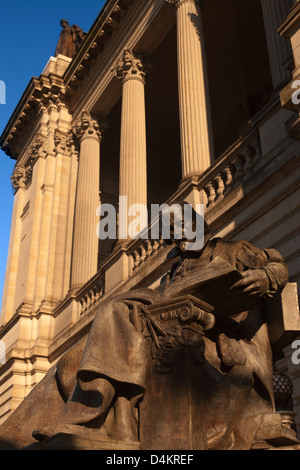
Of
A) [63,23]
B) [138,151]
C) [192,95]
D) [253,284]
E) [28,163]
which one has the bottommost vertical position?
[253,284]

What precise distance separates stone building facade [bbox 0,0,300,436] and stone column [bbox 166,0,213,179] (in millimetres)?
35

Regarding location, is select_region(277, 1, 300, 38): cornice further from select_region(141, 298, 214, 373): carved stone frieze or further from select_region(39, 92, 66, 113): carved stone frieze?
select_region(39, 92, 66, 113): carved stone frieze

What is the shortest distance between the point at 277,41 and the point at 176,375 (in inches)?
365

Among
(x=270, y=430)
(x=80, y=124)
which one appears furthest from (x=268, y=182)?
(x=80, y=124)

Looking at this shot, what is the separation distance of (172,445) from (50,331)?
15987 mm

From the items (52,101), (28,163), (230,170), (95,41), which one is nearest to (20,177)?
(28,163)

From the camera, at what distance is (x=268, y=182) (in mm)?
9258

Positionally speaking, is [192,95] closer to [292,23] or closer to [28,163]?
[292,23]

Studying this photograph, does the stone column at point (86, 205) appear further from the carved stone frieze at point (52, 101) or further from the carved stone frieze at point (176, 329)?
the carved stone frieze at point (176, 329)

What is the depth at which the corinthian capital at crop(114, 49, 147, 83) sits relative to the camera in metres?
17.7

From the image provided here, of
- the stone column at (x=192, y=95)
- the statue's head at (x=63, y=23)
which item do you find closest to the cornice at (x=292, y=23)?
the stone column at (x=192, y=95)

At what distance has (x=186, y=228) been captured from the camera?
14.5 ft

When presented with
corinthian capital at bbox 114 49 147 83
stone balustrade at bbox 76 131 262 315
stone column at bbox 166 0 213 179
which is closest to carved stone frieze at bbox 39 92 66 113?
corinthian capital at bbox 114 49 147 83
